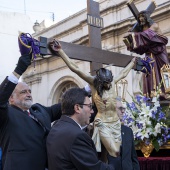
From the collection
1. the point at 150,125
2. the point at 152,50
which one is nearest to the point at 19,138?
the point at 150,125

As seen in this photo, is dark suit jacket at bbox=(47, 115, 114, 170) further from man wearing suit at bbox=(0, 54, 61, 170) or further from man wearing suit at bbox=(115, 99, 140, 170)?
man wearing suit at bbox=(115, 99, 140, 170)

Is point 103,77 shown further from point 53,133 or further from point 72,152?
point 72,152

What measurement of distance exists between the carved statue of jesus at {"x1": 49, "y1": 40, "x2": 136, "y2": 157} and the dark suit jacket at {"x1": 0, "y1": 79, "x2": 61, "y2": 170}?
48cm

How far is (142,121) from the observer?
342 cm

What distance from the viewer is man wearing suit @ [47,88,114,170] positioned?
1.88m

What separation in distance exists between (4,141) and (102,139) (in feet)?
2.62

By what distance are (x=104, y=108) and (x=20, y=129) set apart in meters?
0.79

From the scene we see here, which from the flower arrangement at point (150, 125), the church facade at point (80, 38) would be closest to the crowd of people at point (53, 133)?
the flower arrangement at point (150, 125)

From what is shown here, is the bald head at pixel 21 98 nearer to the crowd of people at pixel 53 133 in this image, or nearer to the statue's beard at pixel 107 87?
the crowd of people at pixel 53 133

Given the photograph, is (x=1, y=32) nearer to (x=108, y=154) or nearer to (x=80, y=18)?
(x=80, y=18)

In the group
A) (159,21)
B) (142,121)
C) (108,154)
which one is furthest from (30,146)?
(159,21)

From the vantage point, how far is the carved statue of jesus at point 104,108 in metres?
2.70

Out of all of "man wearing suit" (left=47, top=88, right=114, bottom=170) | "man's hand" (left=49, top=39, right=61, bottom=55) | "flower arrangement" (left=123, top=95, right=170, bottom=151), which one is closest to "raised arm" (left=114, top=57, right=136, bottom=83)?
"flower arrangement" (left=123, top=95, right=170, bottom=151)

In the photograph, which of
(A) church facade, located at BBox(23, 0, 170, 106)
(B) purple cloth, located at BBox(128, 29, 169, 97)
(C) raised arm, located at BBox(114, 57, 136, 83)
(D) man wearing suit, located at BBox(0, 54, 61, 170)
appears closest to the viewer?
(D) man wearing suit, located at BBox(0, 54, 61, 170)
